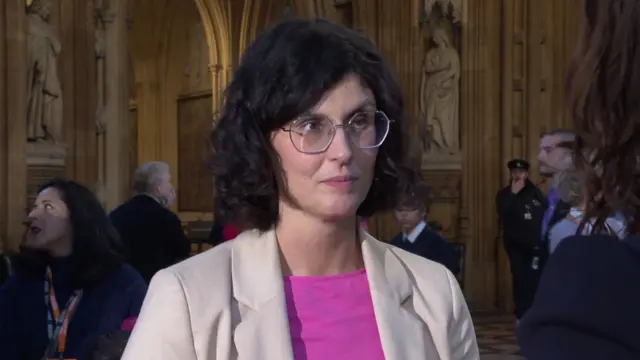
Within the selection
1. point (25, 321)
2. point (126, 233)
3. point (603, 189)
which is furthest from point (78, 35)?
point (603, 189)

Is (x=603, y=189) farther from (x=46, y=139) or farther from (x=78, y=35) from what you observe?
(x=78, y=35)

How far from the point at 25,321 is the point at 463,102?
30.5ft

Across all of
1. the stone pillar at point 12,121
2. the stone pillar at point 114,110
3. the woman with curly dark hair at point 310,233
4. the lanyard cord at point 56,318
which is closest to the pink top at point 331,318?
the woman with curly dark hair at point 310,233

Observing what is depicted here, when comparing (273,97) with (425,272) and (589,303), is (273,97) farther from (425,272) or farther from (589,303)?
(589,303)

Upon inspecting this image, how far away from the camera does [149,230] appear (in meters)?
6.23

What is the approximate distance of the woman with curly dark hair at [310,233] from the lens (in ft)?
5.40

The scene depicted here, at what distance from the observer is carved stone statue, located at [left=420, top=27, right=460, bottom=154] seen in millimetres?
12141

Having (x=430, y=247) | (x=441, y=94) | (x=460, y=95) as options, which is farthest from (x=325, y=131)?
(x=460, y=95)

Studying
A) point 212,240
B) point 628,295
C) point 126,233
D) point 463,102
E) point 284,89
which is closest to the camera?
point 628,295

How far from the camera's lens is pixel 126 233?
6.25 m

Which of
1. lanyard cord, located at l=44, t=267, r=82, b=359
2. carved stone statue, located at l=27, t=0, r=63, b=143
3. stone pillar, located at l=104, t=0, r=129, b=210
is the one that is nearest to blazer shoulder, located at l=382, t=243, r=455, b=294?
lanyard cord, located at l=44, t=267, r=82, b=359

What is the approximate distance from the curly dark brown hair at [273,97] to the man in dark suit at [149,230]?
4.39m

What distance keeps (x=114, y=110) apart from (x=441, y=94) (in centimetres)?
386

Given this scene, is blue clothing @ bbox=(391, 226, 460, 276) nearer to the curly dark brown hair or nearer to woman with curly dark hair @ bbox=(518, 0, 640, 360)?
the curly dark brown hair
